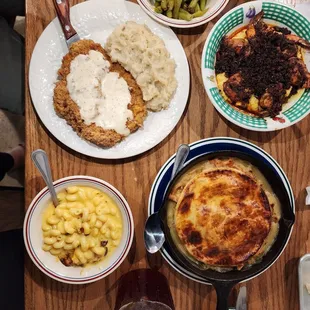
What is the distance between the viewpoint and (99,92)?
6.24ft

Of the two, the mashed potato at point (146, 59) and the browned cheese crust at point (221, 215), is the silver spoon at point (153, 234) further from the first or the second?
Answer: the mashed potato at point (146, 59)

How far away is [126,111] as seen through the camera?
1.91m

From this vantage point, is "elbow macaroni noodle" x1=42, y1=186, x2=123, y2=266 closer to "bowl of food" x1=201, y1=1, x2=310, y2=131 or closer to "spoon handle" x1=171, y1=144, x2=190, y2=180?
"spoon handle" x1=171, y1=144, x2=190, y2=180

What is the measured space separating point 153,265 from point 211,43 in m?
0.93

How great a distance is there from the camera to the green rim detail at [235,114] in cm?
182

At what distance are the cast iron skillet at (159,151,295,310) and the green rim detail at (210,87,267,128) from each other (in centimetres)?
18

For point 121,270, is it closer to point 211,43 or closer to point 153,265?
point 153,265

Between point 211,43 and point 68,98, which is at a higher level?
point 211,43

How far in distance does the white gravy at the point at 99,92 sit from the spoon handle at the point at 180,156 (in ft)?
Result: 0.77

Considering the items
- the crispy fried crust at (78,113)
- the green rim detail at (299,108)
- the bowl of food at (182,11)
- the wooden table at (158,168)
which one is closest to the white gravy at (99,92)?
the crispy fried crust at (78,113)

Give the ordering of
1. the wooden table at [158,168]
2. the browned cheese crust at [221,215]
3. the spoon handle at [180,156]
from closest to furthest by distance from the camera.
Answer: the browned cheese crust at [221,215] < the spoon handle at [180,156] < the wooden table at [158,168]

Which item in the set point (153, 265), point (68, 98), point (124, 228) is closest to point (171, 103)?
point (68, 98)

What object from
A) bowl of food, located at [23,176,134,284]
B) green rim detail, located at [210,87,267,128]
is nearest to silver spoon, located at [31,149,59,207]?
bowl of food, located at [23,176,134,284]

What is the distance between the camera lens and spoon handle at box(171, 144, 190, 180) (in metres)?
1.81
